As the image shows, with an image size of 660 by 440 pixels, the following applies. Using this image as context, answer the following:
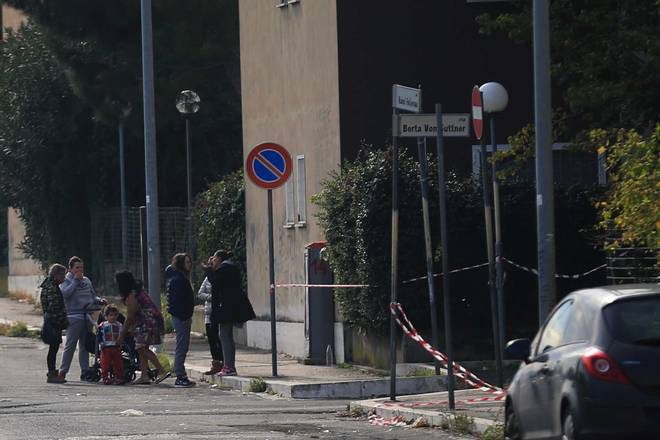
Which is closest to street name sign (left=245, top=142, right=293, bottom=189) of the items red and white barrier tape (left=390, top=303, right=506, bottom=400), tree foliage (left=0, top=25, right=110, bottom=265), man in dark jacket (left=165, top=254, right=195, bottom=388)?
man in dark jacket (left=165, top=254, right=195, bottom=388)

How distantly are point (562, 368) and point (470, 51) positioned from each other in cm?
1374

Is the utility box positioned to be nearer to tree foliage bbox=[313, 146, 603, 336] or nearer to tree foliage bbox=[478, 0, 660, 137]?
tree foliage bbox=[313, 146, 603, 336]

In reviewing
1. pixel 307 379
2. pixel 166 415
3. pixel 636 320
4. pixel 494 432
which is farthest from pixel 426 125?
pixel 636 320

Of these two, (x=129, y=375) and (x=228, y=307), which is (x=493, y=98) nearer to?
(x=228, y=307)

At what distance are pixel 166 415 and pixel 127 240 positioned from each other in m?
23.8

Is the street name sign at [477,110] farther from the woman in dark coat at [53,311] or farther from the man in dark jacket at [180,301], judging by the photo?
the woman in dark coat at [53,311]

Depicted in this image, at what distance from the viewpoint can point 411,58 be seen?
23266mm

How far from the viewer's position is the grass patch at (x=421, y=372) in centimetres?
1916

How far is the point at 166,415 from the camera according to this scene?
53.5ft

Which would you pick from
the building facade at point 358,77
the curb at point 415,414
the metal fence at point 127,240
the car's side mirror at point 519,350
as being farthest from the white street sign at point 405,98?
the metal fence at point 127,240

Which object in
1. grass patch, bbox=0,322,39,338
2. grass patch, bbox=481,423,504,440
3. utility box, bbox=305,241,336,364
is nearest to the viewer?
grass patch, bbox=481,423,504,440

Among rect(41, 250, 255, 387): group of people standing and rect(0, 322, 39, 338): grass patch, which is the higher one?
rect(41, 250, 255, 387): group of people standing

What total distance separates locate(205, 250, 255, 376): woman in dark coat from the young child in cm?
140

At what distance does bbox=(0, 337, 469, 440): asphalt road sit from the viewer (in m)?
14.1
